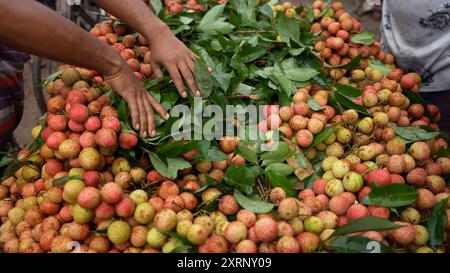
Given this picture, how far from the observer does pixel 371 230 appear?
3.02ft

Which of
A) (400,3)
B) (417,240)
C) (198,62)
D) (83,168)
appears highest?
(400,3)

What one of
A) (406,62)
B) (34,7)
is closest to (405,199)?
(406,62)

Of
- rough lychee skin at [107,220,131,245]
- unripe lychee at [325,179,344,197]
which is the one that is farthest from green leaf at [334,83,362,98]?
rough lychee skin at [107,220,131,245]

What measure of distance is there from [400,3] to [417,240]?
0.96 m

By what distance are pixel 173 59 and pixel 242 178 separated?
1.65 feet

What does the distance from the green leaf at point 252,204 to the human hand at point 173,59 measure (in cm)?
39

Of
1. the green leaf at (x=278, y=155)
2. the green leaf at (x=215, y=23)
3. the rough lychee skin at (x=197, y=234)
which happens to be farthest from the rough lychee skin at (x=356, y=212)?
the green leaf at (x=215, y=23)

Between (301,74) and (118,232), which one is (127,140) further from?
(301,74)

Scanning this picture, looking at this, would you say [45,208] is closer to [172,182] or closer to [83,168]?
[83,168]

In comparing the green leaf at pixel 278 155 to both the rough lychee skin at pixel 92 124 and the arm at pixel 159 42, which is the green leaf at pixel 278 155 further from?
the rough lychee skin at pixel 92 124

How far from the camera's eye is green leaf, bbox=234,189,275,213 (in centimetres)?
105

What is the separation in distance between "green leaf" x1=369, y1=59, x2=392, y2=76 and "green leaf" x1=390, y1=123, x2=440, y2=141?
1.12ft

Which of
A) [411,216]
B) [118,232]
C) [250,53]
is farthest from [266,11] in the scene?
[118,232]

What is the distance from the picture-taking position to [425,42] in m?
1.59
